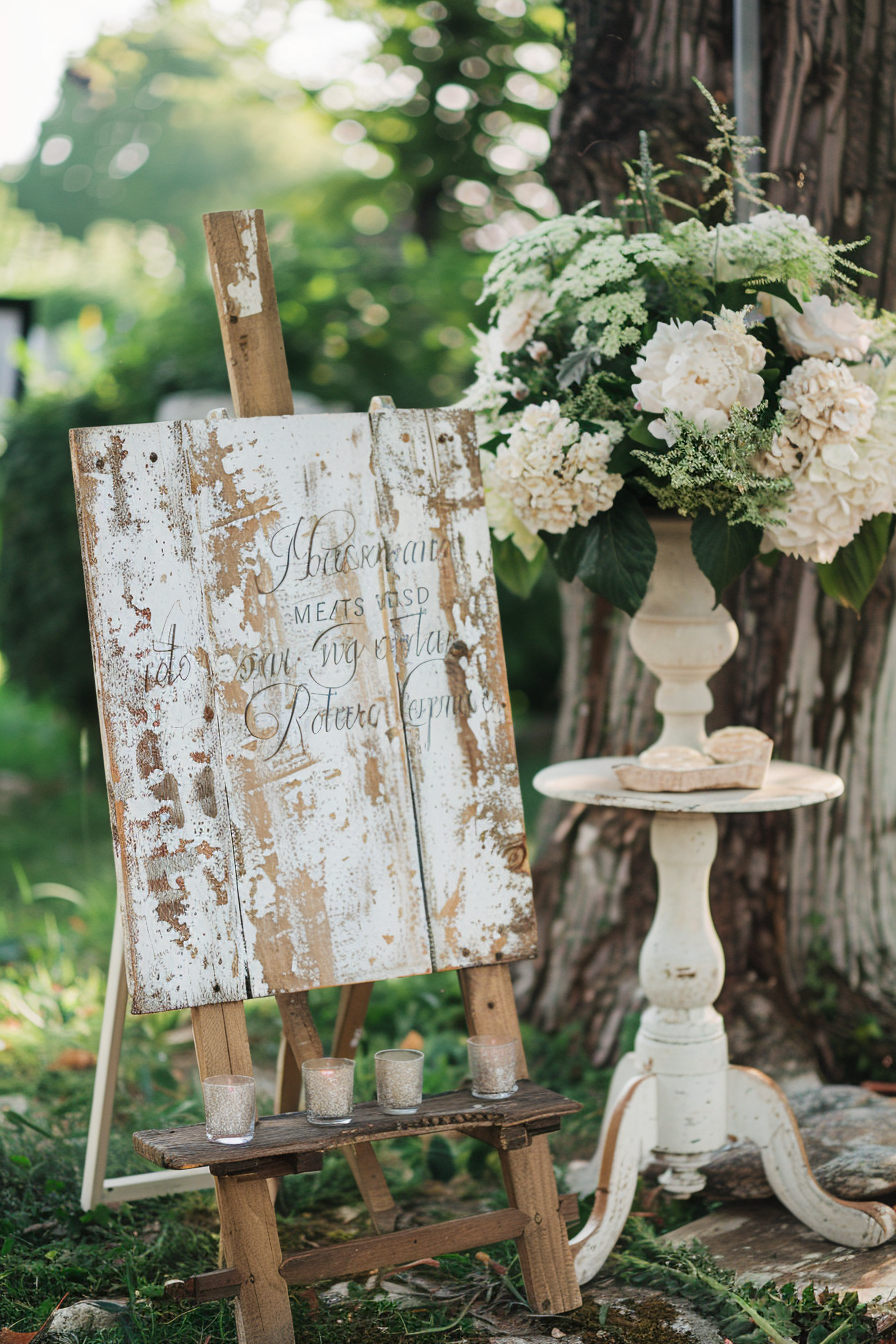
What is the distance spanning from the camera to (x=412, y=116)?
218 inches

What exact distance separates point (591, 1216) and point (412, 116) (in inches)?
199

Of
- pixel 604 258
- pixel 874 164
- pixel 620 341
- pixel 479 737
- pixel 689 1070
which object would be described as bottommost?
pixel 689 1070

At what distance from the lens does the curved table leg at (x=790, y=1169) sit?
5.99ft

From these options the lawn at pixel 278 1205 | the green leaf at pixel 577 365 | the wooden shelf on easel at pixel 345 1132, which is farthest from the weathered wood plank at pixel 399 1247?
the green leaf at pixel 577 365

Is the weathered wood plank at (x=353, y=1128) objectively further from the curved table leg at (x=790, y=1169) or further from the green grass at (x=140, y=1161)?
the curved table leg at (x=790, y=1169)

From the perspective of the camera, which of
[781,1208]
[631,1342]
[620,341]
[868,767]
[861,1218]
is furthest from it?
[868,767]

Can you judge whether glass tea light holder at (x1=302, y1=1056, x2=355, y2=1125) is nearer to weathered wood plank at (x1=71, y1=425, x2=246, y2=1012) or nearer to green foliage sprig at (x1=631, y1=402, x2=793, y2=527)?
weathered wood plank at (x1=71, y1=425, x2=246, y2=1012)

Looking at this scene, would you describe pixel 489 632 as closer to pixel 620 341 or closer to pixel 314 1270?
pixel 620 341

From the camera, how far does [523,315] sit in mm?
1854

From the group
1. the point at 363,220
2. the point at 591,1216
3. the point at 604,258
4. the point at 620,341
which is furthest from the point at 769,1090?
the point at 363,220

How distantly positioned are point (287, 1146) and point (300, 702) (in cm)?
54

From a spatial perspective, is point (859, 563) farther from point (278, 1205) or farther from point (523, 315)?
point (278, 1205)

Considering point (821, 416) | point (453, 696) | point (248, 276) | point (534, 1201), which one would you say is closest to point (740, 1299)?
point (534, 1201)

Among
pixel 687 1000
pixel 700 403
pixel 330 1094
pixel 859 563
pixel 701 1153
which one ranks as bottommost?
pixel 701 1153
